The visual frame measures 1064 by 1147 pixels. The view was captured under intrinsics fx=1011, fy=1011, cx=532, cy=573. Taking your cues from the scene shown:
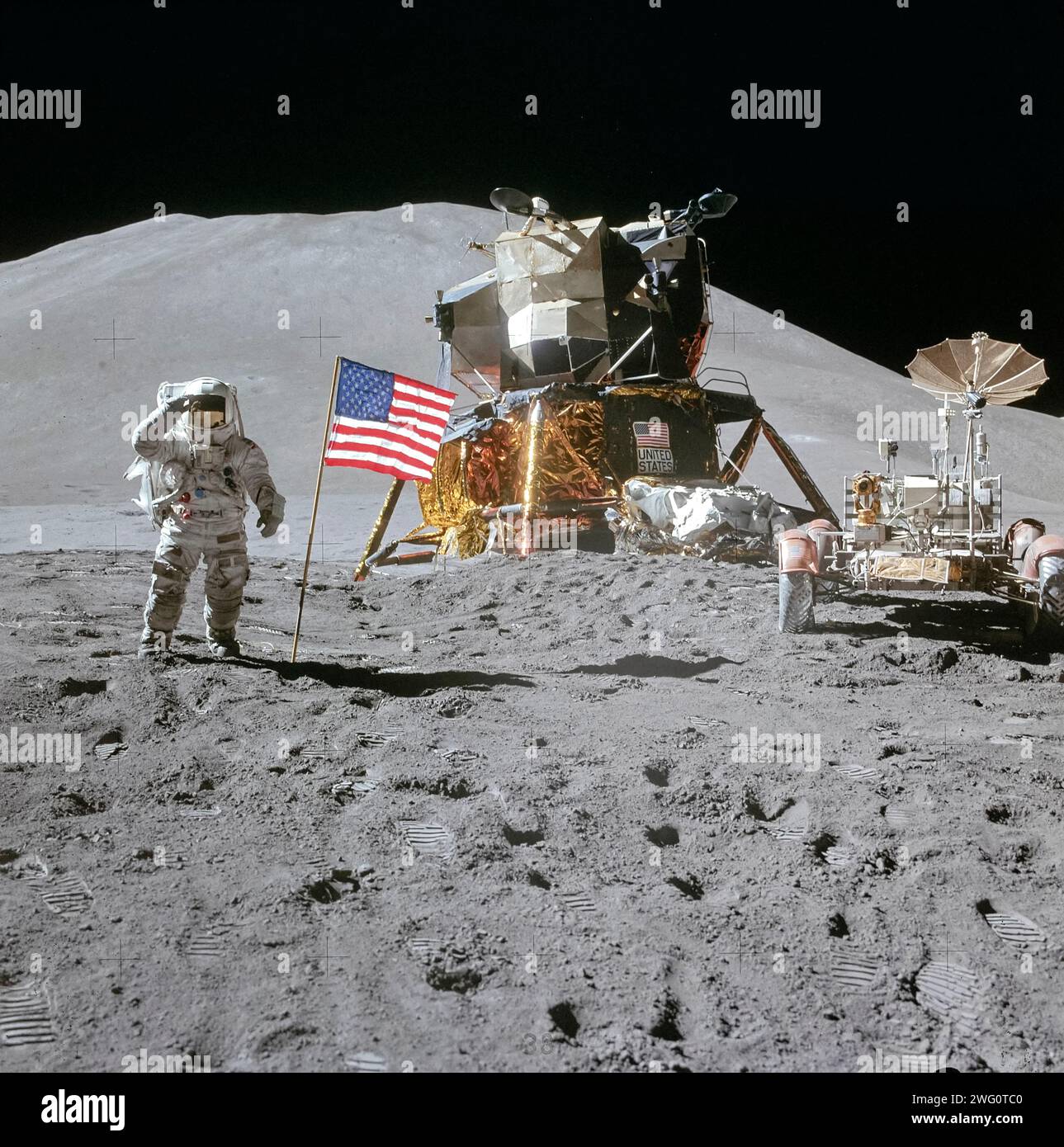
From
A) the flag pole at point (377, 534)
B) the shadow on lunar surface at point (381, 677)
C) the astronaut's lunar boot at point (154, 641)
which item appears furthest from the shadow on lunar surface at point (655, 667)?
the flag pole at point (377, 534)

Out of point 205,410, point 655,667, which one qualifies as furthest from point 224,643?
point 655,667

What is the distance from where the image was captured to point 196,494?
4.36m

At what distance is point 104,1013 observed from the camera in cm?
182

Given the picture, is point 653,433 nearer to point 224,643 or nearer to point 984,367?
point 984,367

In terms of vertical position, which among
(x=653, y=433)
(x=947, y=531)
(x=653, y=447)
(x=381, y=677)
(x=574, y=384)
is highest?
(x=574, y=384)

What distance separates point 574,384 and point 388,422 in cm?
393

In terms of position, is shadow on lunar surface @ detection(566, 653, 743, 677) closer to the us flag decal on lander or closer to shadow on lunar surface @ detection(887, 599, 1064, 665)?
shadow on lunar surface @ detection(887, 599, 1064, 665)

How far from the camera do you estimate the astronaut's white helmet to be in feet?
14.3

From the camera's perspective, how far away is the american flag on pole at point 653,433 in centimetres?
845

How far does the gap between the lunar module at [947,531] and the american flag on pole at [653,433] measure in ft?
9.05

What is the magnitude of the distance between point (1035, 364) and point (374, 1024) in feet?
17.7

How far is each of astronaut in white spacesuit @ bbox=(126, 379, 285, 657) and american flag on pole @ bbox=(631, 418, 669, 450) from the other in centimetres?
447
